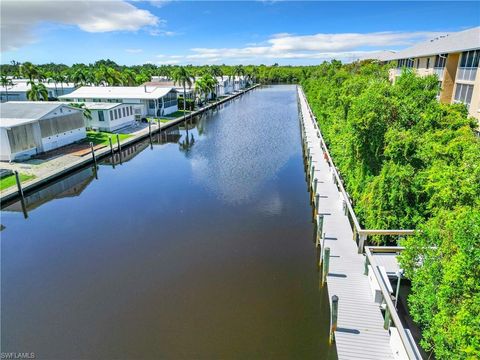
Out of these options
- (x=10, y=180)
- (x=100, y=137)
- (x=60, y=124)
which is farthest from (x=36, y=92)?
(x=10, y=180)

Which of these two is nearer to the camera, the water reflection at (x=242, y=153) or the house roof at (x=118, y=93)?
the water reflection at (x=242, y=153)

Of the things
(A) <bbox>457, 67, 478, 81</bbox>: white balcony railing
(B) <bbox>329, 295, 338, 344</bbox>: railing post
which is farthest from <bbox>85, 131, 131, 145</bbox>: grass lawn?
(A) <bbox>457, 67, 478, 81</bbox>: white balcony railing

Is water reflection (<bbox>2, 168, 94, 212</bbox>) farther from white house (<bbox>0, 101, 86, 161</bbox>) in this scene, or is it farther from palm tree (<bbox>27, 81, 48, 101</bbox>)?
palm tree (<bbox>27, 81, 48, 101</bbox>)

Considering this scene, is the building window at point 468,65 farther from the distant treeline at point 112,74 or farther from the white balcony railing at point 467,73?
the distant treeline at point 112,74

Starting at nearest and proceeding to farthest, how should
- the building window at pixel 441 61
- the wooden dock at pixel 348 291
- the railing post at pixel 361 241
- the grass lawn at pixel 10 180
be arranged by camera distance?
the wooden dock at pixel 348 291
the railing post at pixel 361 241
the grass lawn at pixel 10 180
the building window at pixel 441 61

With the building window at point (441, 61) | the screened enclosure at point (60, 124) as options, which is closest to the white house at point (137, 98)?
the screened enclosure at point (60, 124)

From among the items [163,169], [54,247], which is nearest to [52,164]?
[163,169]

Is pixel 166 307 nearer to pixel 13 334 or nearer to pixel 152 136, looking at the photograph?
pixel 13 334
